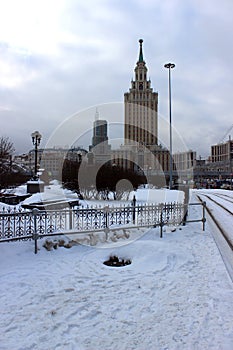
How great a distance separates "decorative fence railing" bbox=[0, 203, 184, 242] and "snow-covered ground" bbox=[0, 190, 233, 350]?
0.62 metres

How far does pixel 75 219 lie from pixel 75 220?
0.07m

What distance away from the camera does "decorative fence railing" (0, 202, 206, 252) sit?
299 inches

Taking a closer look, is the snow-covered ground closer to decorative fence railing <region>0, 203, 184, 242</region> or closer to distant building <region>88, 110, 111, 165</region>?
decorative fence railing <region>0, 203, 184, 242</region>

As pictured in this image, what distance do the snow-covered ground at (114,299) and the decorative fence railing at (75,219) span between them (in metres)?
0.62

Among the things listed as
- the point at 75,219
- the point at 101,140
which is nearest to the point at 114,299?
the point at 75,219

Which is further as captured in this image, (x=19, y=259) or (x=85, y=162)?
(x=85, y=162)

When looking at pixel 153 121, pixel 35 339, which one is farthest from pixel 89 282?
pixel 153 121

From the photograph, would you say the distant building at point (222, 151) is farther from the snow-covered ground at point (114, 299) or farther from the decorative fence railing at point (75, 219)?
the snow-covered ground at point (114, 299)

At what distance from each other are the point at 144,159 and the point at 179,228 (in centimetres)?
6464

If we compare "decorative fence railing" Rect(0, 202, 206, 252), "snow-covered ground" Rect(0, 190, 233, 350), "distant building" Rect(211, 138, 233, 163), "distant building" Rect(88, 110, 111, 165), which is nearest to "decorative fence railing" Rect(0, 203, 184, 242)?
"decorative fence railing" Rect(0, 202, 206, 252)

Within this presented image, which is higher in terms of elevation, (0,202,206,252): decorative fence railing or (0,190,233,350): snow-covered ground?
(0,202,206,252): decorative fence railing

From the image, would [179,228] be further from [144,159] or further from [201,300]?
[144,159]

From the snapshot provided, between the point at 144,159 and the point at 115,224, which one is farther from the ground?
the point at 144,159

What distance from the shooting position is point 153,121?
71000 mm
